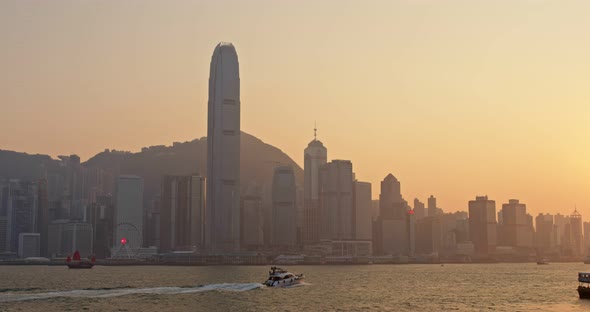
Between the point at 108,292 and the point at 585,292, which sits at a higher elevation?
the point at 108,292

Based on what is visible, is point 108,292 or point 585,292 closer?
point 585,292

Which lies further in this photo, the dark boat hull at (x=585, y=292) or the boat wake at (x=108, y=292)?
the dark boat hull at (x=585, y=292)

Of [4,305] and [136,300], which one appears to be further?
[136,300]

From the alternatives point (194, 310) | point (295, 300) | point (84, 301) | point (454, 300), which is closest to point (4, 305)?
point (84, 301)

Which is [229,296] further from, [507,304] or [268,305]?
[507,304]

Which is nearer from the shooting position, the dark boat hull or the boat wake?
the boat wake

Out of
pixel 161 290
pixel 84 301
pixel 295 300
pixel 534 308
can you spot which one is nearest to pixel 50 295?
pixel 84 301

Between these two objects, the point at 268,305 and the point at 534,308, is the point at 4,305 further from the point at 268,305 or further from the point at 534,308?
the point at 534,308

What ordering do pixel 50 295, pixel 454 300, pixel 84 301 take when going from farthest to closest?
pixel 454 300
pixel 50 295
pixel 84 301

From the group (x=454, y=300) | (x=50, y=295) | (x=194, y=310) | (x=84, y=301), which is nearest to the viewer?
(x=194, y=310)
